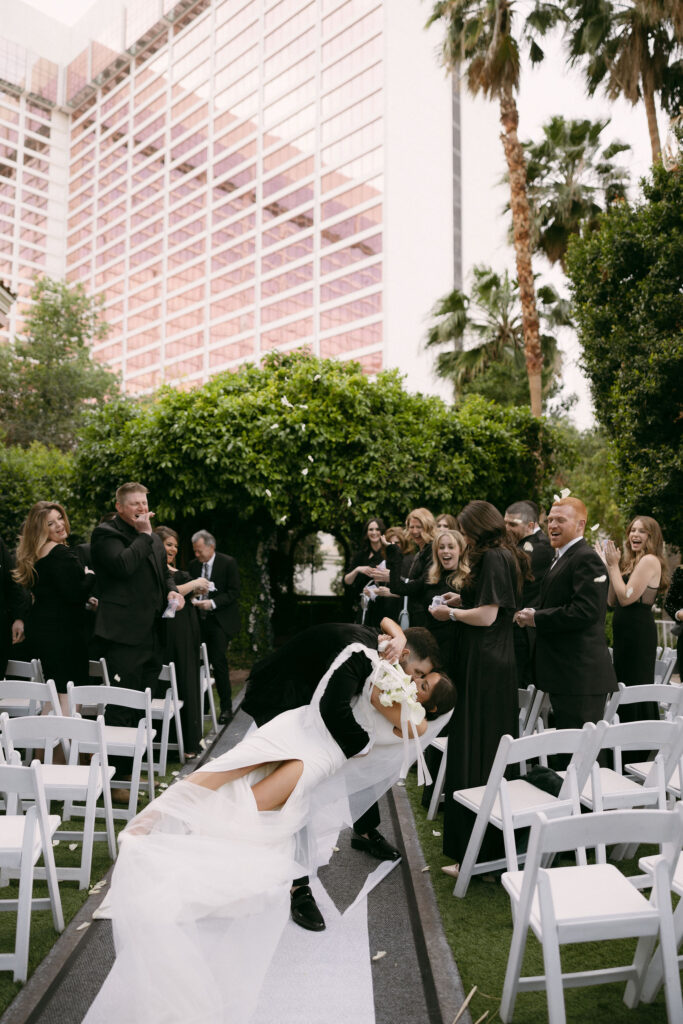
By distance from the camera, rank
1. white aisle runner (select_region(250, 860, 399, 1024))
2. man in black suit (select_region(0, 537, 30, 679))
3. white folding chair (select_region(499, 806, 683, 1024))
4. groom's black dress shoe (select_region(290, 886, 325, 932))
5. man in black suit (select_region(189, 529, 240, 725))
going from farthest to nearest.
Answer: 1. man in black suit (select_region(189, 529, 240, 725))
2. man in black suit (select_region(0, 537, 30, 679))
3. groom's black dress shoe (select_region(290, 886, 325, 932))
4. white aisle runner (select_region(250, 860, 399, 1024))
5. white folding chair (select_region(499, 806, 683, 1024))

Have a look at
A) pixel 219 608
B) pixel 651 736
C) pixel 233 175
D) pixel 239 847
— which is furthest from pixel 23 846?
pixel 233 175

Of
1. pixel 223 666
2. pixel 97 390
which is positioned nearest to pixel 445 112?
pixel 97 390

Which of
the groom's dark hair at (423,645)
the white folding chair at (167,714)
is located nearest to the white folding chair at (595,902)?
the groom's dark hair at (423,645)

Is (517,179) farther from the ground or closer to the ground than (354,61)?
closer to the ground

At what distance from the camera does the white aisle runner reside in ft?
9.48

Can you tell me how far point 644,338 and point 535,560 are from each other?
8.74 meters

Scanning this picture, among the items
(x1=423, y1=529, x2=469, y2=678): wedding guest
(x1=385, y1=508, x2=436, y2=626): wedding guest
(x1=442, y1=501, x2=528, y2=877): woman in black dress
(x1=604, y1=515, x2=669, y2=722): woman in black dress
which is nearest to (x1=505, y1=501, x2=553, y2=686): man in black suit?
(x1=604, y1=515, x2=669, y2=722): woman in black dress

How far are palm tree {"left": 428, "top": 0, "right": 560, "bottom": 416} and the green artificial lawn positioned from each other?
12.6 meters

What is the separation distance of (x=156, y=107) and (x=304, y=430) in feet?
289

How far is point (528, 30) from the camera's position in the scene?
1576 centimetres

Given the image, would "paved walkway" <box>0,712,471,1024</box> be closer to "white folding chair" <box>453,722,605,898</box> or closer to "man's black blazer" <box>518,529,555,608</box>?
"white folding chair" <box>453,722,605,898</box>

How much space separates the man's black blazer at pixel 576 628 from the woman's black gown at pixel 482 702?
1.94 ft

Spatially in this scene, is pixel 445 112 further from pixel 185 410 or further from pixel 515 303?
pixel 185 410

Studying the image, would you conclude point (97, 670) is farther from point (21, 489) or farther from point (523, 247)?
point (523, 247)
